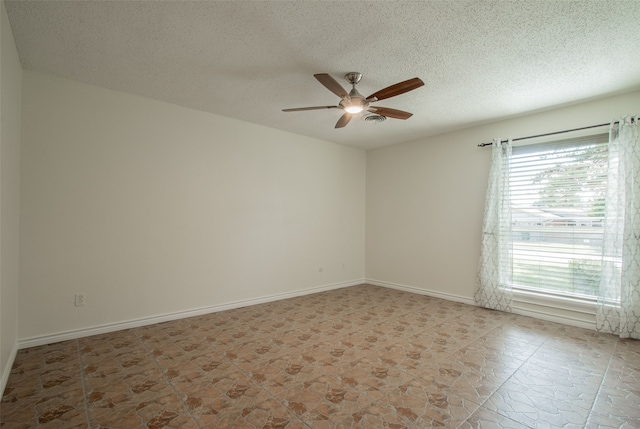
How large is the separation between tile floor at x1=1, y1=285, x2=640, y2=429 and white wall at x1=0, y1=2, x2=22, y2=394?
0.32m

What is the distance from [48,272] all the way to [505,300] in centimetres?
536

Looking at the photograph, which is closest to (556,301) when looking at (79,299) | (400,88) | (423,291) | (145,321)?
(423,291)

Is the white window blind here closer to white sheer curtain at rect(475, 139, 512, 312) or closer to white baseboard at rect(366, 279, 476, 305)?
white sheer curtain at rect(475, 139, 512, 312)

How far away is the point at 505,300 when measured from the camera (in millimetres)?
4074

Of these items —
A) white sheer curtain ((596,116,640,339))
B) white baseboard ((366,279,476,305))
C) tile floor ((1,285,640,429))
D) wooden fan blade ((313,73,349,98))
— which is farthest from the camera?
white baseboard ((366,279,476,305))

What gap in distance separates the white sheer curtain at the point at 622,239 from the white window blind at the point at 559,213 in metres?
0.16

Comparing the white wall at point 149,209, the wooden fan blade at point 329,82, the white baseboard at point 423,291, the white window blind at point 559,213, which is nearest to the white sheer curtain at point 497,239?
the white window blind at point 559,213

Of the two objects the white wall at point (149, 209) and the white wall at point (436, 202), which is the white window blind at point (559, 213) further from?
the white wall at point (149, 209)

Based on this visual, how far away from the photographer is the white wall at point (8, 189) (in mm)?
2094

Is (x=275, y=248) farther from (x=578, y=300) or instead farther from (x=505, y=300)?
(x=578, y=300)

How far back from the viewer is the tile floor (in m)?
1.87

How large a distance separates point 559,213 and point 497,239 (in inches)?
30.0

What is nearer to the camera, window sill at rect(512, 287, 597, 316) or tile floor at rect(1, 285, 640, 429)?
tile floor at rect(1, 285, 640, 429)

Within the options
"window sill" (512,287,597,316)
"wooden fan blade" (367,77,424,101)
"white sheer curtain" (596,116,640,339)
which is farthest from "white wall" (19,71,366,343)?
"white sheer curtain" (596,116,640,339)
